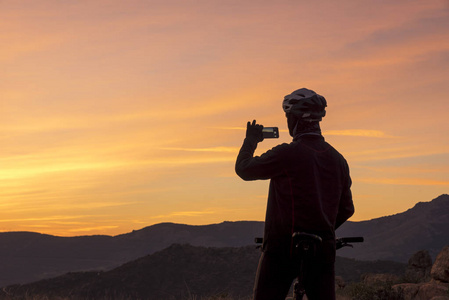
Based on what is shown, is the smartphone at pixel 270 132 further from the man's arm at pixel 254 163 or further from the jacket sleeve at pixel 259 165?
the jacket sleeve at pixel 259 165

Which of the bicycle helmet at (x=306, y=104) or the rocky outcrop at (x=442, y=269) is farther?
the rocky outcrop at (x=442, y=269)

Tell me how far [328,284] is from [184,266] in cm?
5332

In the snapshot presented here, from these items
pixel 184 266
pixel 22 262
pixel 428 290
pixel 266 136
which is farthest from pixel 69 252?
pixel 266 136

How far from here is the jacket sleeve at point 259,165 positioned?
455 cm

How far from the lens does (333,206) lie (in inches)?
181

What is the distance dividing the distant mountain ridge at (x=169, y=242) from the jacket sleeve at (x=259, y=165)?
101 m

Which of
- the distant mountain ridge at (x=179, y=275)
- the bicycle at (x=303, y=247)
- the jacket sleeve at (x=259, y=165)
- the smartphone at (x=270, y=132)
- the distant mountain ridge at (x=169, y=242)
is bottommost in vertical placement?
the distant mountain ridge at (x=179, y=275)

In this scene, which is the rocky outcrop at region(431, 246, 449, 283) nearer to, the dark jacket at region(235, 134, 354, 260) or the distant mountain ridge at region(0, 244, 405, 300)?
the dark jacket at region(235, 134, 354, 260)

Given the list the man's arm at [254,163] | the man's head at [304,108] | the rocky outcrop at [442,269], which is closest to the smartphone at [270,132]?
the man's arm at [254,163]

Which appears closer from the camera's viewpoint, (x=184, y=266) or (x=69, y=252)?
(x=184, y=266)

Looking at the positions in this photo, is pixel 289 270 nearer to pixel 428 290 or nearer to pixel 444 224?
pixel 428 290

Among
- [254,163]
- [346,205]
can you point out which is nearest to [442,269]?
[346,205]

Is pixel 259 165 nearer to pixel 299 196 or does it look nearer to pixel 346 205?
pixel 299 196

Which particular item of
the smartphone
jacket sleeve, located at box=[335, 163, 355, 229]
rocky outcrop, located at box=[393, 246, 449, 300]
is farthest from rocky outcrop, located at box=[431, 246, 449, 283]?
the smartphone
